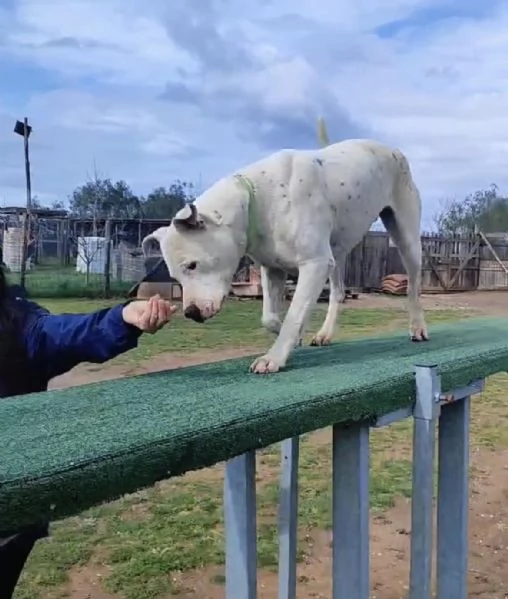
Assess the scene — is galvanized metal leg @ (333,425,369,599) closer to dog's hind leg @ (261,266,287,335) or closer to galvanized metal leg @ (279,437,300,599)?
galvanized metal leg @ (279,437,300,599)

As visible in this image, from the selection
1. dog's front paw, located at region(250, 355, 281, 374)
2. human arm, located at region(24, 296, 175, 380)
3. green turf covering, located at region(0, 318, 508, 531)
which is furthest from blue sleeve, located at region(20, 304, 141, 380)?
dog's front paw, located at region(250, 355, 281, 374)

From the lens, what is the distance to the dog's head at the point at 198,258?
2637 mm

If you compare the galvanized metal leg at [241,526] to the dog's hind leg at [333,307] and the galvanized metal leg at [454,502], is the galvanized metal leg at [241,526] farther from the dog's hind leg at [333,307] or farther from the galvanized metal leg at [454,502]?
the dog's hind leg at [333,307]

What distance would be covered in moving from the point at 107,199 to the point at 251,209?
88.9ft

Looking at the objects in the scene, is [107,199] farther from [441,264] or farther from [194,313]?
[194,313]

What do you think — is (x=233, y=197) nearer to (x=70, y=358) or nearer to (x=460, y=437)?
(x=70, y=358)

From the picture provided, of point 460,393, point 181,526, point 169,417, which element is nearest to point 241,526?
point 460,393

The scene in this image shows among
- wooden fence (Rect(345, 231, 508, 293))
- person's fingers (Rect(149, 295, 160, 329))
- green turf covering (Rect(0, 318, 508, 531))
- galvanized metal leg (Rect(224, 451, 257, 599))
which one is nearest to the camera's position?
green turf covering (Rect(0, 318, 508, 531))

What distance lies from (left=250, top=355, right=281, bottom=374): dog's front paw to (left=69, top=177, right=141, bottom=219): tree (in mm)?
24161

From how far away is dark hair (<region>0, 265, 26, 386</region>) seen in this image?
2072 millimetres

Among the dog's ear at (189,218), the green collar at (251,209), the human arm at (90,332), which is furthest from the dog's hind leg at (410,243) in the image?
the human arm at (90,332)

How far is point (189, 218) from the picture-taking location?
263cm

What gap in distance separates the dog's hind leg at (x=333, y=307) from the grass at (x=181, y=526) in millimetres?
1151

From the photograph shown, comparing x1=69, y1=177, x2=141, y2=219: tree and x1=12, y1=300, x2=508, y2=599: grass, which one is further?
x1=69, y1=177, x2=141, y2=219: tree
